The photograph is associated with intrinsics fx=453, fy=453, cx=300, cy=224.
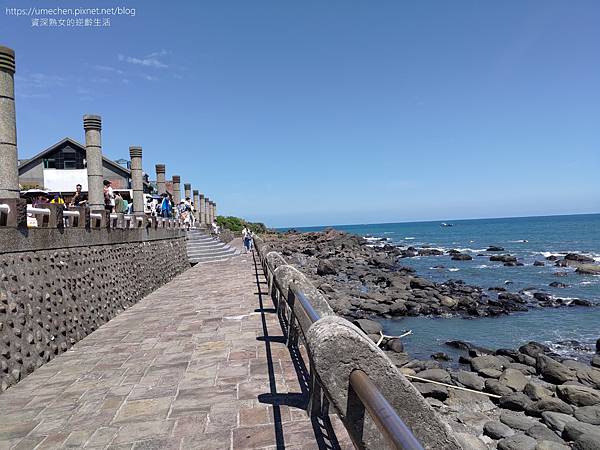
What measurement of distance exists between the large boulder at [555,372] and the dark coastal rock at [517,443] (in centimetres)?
374

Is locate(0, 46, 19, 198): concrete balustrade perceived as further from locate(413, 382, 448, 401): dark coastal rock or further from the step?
the step

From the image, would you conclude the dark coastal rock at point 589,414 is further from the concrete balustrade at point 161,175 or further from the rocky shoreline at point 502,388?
the concrete balustrade at point 161,175

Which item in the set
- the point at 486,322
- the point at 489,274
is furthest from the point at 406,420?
the point at 489,274

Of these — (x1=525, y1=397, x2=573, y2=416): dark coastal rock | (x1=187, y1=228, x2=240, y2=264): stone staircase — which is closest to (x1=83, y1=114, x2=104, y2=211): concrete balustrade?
(x1=525, y1=397, x2=573, y2=416): dark coastal rock

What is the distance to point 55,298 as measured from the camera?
22.8 feet

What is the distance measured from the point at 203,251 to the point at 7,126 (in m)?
16.9

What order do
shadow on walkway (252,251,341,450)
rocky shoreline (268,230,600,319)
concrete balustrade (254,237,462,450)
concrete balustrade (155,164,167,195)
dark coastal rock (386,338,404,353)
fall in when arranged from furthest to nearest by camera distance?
concrete balustrade (155,164,167,195) < rocky shoreline (268,230,600,319) < dark coastal rock (386,338,404,353) < shadow on walkway (252,251,341,450) < concrete balustrade (254,237,462,450)

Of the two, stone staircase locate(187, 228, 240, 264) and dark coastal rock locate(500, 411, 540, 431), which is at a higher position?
stone staircase locate(187, 228, 240, 264)

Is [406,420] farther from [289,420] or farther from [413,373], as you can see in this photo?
[413,373]

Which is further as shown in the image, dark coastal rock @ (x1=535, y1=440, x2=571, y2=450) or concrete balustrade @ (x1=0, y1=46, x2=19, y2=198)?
concrete balustrade @ (x1=0, y1=46, x2=19, y2=198)

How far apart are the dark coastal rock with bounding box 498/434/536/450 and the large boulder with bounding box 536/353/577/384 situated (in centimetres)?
374

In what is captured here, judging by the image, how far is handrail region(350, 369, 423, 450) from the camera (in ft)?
4.89

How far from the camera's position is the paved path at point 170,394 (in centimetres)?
378

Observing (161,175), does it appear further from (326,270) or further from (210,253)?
(326,270)
